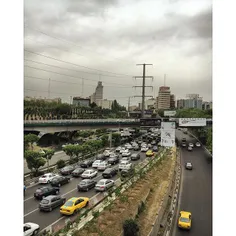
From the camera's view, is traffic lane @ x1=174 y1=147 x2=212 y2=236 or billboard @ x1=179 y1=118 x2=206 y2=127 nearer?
traffic lane @ x1=174 y1=147 x2=212 y2=236

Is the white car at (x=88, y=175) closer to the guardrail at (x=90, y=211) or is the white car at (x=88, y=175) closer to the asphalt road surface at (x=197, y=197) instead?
the guardrail at (x=90, y=211)

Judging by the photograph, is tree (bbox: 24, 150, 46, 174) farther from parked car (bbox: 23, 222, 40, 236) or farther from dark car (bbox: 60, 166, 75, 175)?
parked car (bbox: 23, 222, 40, 236)

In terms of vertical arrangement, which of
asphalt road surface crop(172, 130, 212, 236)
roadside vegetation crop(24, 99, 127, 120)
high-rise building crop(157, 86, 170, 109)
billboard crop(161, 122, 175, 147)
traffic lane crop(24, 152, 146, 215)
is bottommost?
asphalt road surface crop(172, 130, 212, 236)

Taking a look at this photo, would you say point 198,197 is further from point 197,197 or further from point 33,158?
point 33,158

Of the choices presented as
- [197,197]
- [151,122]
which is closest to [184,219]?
[197,197]

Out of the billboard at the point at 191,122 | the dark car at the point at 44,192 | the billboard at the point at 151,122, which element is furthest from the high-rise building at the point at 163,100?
the dark car at the point at 44,192

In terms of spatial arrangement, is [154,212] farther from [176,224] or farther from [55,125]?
[55,125]

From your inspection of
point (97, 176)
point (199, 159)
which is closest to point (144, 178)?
point (97, 176)

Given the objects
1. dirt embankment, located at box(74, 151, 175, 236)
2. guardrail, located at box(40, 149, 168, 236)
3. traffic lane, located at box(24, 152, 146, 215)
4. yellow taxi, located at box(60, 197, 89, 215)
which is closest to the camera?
dirt embankment, located at box(74, 151, 175, 236)

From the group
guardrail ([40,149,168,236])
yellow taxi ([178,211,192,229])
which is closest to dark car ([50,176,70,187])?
guardrail ([40,149,168,236])
